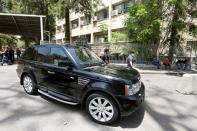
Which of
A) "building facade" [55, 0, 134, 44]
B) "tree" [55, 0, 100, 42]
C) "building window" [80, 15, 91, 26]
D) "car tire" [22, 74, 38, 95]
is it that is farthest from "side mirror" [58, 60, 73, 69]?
"building window" [80, 15, 91, 26]

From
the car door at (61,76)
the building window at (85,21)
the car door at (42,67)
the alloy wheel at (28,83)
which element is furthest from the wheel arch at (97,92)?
the building window at (85,21)

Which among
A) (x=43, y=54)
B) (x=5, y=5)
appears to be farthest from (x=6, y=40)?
(x=43, y=54)

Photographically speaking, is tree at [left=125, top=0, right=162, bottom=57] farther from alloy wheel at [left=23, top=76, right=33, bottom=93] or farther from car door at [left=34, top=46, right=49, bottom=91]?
alloy wheel at [left=23, top=76, right=33, bottom=93]

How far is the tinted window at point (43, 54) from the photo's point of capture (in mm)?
6223

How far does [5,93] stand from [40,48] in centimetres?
209

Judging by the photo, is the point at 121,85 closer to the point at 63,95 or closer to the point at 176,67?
the point at 63,95

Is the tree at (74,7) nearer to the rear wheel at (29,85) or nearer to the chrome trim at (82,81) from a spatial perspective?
the rear wheel at (29,85)

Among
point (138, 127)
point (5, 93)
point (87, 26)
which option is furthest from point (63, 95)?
point (87, 26)

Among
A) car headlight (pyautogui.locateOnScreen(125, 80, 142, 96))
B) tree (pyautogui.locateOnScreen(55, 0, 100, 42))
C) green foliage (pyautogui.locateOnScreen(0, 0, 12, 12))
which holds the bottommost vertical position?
car headlight (pyautogui.locateOnScreen(125, 80, 142, 96))

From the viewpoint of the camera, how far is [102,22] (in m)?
30.1

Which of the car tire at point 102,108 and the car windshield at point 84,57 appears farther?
the car windshield at point 84,57

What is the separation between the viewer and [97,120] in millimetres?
4812

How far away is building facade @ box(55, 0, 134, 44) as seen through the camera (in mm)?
26406

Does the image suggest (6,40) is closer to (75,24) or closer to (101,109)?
(75,24)
